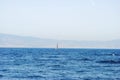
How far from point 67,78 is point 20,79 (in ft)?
17.2

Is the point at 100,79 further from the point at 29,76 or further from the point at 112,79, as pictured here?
the point at 29,76

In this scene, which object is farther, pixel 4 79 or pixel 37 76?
pixel 37 76

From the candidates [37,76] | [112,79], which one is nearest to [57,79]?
[37,76]

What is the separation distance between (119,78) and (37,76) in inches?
373

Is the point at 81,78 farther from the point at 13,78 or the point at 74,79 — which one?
the point at 13,78

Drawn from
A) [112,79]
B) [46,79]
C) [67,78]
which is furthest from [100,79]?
[46,79]

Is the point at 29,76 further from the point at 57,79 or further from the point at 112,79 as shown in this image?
the point at 112,79

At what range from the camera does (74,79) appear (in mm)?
34000

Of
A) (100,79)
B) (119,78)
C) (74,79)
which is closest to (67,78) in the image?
(74,79)

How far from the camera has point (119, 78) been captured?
115 feet

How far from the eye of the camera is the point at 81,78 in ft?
115

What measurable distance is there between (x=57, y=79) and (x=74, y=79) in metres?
1.88

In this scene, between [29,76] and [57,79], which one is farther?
[29,76]

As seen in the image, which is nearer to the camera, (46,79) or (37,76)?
(46,79)
